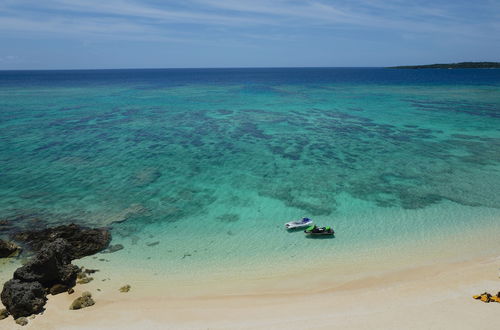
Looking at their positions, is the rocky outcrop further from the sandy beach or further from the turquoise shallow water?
the turquoise shallow water

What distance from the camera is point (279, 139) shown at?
153ft

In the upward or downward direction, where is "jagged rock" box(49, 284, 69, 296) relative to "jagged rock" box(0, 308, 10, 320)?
upward

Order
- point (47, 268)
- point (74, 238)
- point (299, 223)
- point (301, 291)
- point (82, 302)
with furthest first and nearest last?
point (299, 223) → point (74, 238) → point (301, 291) → point (47, 268) → point (82, 302)

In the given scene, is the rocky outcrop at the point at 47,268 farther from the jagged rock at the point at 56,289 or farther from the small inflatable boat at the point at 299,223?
the small inflatable boat at the point at 299,223

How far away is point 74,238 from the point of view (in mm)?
20875

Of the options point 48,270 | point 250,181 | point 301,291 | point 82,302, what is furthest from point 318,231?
point 48,270

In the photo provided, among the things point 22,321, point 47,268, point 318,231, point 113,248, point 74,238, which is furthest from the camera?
point 318,231

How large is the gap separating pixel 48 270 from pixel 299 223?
15.4 m

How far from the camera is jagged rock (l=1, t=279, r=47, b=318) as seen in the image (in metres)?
14.6

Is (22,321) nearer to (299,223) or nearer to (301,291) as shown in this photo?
(301,291)

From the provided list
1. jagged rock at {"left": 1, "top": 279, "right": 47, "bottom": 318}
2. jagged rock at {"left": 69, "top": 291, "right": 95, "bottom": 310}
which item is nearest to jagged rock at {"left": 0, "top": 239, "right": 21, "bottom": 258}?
jagged rock at {"left": 1, "top": 279, "right": 47, "bottom": 318}

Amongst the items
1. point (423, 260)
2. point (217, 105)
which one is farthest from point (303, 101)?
point (423, 260)

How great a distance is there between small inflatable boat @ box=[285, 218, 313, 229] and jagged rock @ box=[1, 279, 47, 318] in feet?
48.6

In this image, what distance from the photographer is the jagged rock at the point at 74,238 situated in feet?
66.1
